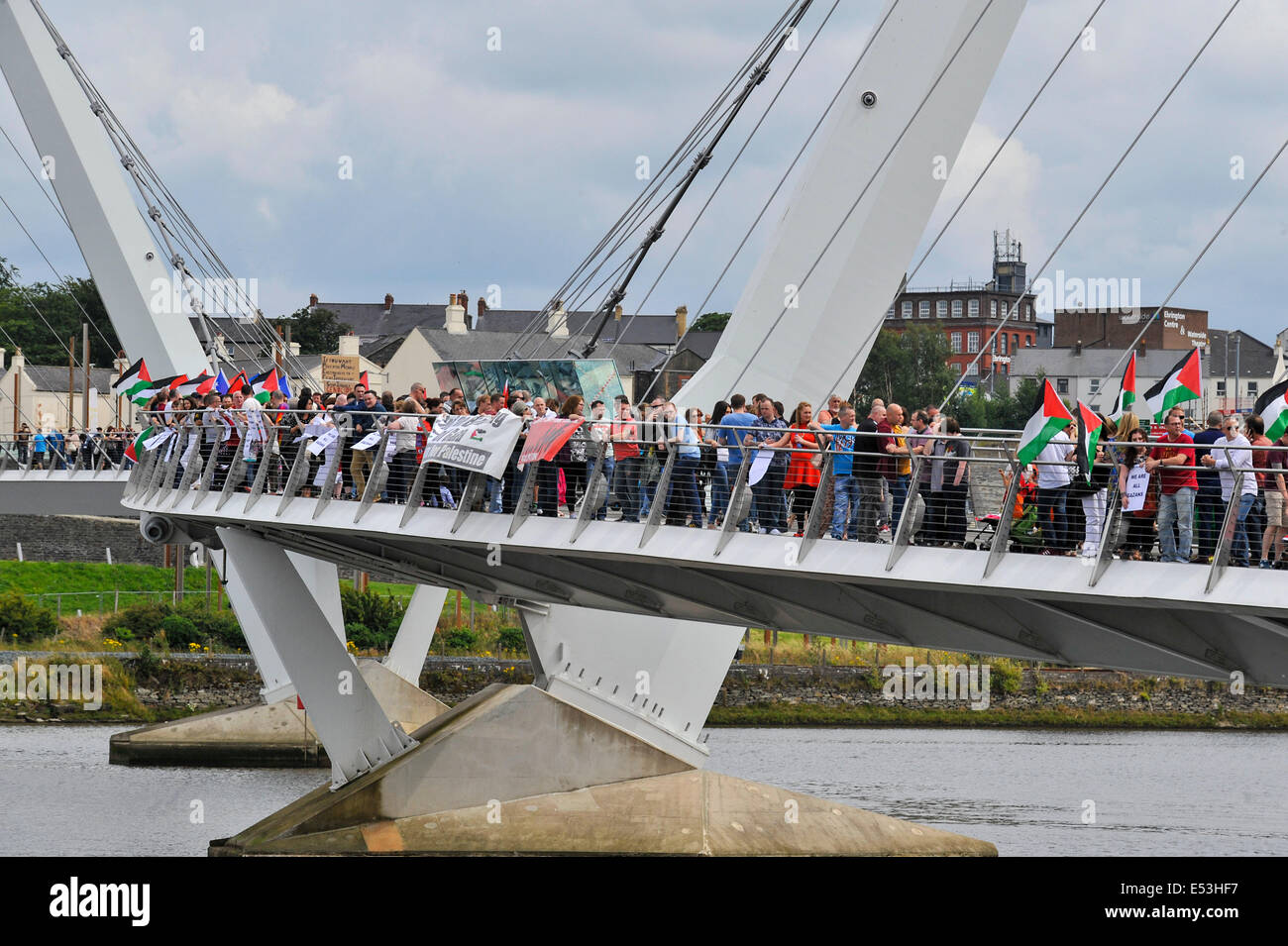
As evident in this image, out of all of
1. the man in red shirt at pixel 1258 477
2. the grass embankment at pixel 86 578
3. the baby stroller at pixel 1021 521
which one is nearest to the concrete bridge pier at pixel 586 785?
the baby stroller at pixel 1021 521

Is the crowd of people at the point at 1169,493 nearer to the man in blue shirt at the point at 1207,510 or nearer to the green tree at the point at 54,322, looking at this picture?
the man in blue shirt at the point at 1207,510

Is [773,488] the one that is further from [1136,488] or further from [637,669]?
[637,669]

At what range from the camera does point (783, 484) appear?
19.4 m

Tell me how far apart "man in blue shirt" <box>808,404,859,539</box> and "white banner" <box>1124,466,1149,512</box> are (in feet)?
10.0

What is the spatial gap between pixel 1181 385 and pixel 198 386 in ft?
75.6

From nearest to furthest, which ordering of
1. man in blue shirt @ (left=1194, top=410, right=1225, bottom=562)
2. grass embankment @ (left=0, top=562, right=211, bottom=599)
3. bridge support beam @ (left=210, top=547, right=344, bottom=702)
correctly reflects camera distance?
man in blue shirt @ (left=1194, top=410, right=1225, bottom=562) < bridge support beam @ (left=210, top=547, right=344, bottom=702) < grass embankment @ (left=0, top=562, right=211, bottom=599)

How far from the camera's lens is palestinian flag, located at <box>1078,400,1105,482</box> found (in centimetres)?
1622

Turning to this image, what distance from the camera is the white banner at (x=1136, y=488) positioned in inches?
637

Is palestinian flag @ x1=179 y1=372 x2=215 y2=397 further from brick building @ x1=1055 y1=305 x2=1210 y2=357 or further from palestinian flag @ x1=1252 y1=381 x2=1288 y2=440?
brick building @ x1=1055 y1=305 x2=1210 y2=357

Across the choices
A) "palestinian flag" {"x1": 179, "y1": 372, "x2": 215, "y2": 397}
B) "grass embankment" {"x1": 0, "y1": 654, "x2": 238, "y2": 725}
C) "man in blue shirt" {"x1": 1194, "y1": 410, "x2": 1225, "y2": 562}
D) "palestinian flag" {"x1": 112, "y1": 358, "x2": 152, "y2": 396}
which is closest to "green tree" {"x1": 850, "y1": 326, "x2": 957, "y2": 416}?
"grass embankment" {"x1": 0, "y1": 654, "x2": 238, "y2": 725}

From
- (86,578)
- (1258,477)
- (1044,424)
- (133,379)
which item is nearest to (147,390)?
(133,379)

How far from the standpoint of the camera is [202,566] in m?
67.2
